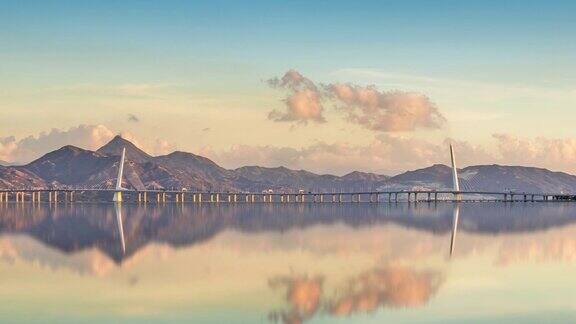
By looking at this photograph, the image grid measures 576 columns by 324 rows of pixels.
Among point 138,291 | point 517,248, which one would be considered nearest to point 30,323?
point 138,291

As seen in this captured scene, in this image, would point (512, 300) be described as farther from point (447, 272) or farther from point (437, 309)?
point (447, 272)

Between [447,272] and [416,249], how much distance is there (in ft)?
77.0

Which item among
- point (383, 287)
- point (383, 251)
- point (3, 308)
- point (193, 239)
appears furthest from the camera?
point (193, 239)

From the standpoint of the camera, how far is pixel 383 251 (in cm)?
8612

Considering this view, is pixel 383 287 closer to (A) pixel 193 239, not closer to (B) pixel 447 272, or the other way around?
(B) pixel 447 272

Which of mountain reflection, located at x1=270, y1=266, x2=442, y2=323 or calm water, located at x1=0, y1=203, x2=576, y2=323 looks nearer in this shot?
calm water, located at x1=0, y1=203, x2=576, y2=323

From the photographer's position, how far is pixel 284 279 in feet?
198

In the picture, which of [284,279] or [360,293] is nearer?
[360,293]

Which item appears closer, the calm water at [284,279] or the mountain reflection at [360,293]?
the calm water at [284,279]

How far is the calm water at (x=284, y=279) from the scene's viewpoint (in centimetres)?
4506

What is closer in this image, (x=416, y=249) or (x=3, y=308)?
(x=3, y=308)

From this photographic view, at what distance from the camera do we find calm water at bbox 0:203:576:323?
4506 centimetres

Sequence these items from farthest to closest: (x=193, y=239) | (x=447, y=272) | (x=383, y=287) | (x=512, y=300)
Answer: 1. (x=193, y=239)
2. (x=447, y=272)
3. (x=383, y=287)
4. (x=512, y=300)

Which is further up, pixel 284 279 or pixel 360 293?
pixel 360 293
